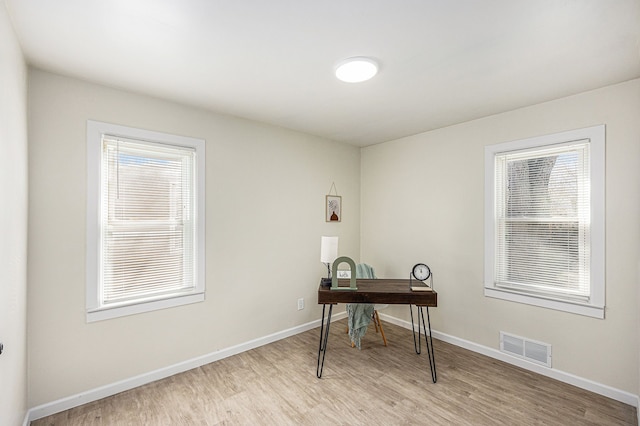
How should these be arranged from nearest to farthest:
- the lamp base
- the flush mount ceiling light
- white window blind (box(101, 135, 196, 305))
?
the flush mount ceiling light → white window blind (box(101, 135, 196, 305)) → the lamp base

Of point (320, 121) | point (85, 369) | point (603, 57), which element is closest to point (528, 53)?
point (603, 57)

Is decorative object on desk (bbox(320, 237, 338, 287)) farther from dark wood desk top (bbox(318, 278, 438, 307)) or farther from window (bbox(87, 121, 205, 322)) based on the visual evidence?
window (bbox(87, 121, 205, 322))

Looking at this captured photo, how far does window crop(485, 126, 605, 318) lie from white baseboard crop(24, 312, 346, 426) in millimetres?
2493

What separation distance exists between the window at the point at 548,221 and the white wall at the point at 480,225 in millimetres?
77

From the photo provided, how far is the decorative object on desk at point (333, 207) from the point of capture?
13.2 feet

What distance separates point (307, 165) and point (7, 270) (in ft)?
9.27

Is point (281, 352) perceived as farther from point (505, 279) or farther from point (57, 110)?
point (57, 110)

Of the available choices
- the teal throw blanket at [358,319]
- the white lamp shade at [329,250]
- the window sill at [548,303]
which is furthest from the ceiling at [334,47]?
the teal throw blanket at [358,319]

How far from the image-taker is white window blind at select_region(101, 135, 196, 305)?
7.91 feet

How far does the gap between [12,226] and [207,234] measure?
4.64 feet

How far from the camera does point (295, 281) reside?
3684 millimetres

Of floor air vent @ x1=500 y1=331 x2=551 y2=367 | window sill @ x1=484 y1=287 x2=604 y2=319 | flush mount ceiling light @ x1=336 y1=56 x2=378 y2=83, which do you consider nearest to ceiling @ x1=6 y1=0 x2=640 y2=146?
flush mount ceiling light @ x1=336 y1=56 x2=378 y2=83

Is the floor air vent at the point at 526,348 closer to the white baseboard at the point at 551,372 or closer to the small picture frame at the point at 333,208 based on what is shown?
the white baseboard at the point at 551,372

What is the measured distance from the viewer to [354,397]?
2369 millimetres
